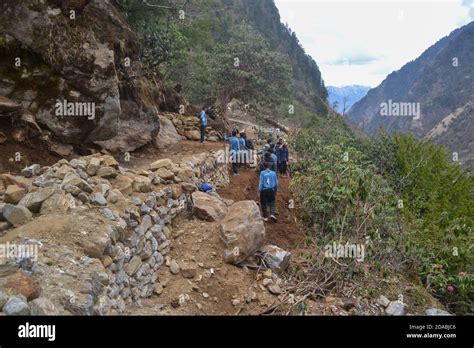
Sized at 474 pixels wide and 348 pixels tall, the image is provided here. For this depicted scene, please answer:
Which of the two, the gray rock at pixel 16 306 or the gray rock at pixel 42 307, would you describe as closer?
the gray rock at pixel 16 306

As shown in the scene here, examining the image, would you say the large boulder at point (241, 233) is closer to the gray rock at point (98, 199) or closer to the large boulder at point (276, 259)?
the large boulder at point (276, 259)

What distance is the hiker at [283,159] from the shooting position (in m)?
14.0

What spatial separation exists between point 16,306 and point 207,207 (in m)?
4.80

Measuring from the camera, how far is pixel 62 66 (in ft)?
27.2

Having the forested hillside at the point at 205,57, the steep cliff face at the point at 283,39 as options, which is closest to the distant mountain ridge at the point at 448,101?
the steep cliff face at the point at 283,39

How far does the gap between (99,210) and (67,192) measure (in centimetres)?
51

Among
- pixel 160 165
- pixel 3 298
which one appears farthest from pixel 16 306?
pixel 160 165

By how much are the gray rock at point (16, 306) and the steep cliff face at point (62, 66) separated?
5374 mm

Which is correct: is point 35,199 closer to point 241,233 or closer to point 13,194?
point 13,194

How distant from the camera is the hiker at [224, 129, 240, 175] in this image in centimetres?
1252

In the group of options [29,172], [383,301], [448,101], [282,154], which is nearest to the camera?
[29,172]

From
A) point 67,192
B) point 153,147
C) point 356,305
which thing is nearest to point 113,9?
point 153,147

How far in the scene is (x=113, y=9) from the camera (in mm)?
9945

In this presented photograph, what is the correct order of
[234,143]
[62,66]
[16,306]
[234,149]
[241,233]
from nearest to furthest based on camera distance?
1. [16,306]
2. [241,233]
3. [62,66]
4. [234,143]
5. [234,149]
